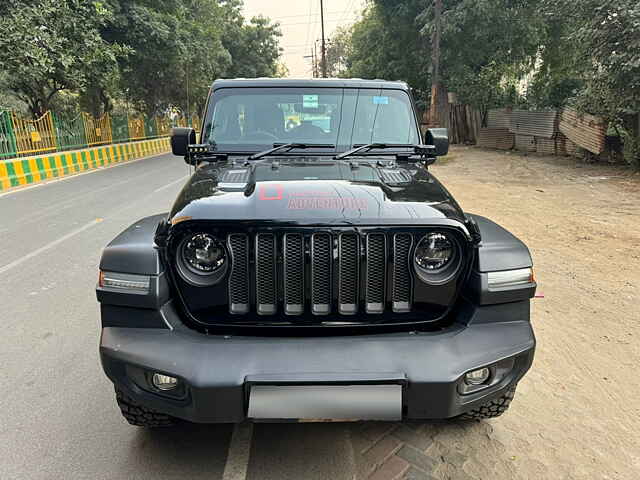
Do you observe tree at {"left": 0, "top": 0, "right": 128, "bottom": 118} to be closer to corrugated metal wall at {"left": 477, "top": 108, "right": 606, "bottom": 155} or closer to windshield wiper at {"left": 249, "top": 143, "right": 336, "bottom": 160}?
windshield wiper at {"left": 249, "top": 143, "right": 336, "bottom": 160}

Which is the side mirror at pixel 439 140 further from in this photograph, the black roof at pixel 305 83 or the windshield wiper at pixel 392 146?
the black roof at pixel 305 83

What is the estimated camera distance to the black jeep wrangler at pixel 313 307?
200 centimetres

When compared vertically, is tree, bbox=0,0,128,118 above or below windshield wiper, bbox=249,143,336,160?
above

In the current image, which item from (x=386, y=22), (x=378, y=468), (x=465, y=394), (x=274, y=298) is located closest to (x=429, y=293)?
(x=465, y=394)

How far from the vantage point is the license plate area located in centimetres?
198

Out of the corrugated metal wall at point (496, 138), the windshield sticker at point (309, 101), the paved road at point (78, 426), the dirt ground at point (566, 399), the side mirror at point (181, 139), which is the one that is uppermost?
the windshield sticker at point (309, 101)

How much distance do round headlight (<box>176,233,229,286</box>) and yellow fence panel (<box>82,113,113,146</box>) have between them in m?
18.5

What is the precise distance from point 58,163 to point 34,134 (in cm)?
108

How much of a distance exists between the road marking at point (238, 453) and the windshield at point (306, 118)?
1909mm

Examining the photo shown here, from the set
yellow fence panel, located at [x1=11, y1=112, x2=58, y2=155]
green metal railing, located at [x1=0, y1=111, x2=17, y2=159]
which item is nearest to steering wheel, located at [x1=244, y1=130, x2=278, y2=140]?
green metal railing, located at [x1=0, y1=111, x2=17, y2=159]

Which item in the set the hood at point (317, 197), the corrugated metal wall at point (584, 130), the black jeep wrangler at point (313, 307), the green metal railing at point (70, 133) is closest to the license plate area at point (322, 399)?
the black jeep wrangler at point (313, 307)

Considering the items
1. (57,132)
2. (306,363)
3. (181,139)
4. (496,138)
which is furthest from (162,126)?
(306,363)

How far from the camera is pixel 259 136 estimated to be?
3623 mm

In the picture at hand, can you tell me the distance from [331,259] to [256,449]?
1.13m
